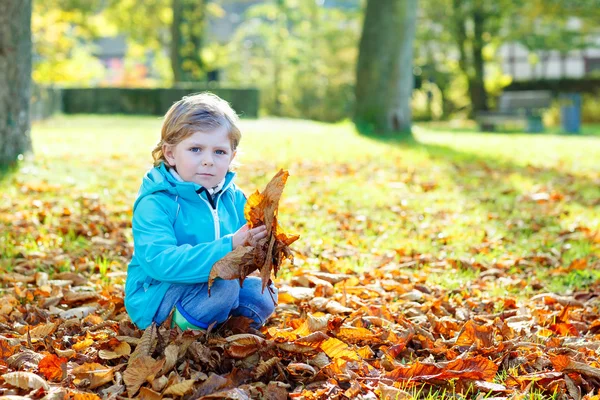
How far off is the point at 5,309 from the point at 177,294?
0.96 meters

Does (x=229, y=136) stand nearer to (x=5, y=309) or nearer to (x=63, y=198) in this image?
(x=5, y=309)

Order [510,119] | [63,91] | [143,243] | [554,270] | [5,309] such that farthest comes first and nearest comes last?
[63,91] < [510,119] < [554,270] < [5,309] < [143,243]

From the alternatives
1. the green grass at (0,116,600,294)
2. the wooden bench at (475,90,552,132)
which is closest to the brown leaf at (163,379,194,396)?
the green grass at (0,116,600,294)

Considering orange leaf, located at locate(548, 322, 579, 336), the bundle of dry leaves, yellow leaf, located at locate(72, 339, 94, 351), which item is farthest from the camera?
orange leaf, located at locate(548, 322, 579, 336)

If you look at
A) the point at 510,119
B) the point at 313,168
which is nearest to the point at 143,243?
the point at 313,168

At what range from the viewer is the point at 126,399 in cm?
256

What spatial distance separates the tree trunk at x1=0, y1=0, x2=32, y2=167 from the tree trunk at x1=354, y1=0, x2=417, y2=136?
7.71m

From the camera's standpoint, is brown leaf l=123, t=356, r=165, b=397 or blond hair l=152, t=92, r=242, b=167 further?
blond hair l=152, t=92, r=242, b=167

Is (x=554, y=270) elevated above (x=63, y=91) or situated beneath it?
situated beneath

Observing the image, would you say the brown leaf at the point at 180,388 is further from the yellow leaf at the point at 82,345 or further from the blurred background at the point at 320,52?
the blurred background at the point at 320,52

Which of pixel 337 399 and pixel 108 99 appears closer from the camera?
pixel 337 399

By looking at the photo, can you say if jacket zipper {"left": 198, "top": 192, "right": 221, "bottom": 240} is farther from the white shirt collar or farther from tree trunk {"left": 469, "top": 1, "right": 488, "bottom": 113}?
tree trunk {"left": 469, "top": 1, "right": 488, "bottom": 113}

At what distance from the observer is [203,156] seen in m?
3.08

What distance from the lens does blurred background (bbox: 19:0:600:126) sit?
2447 cm
